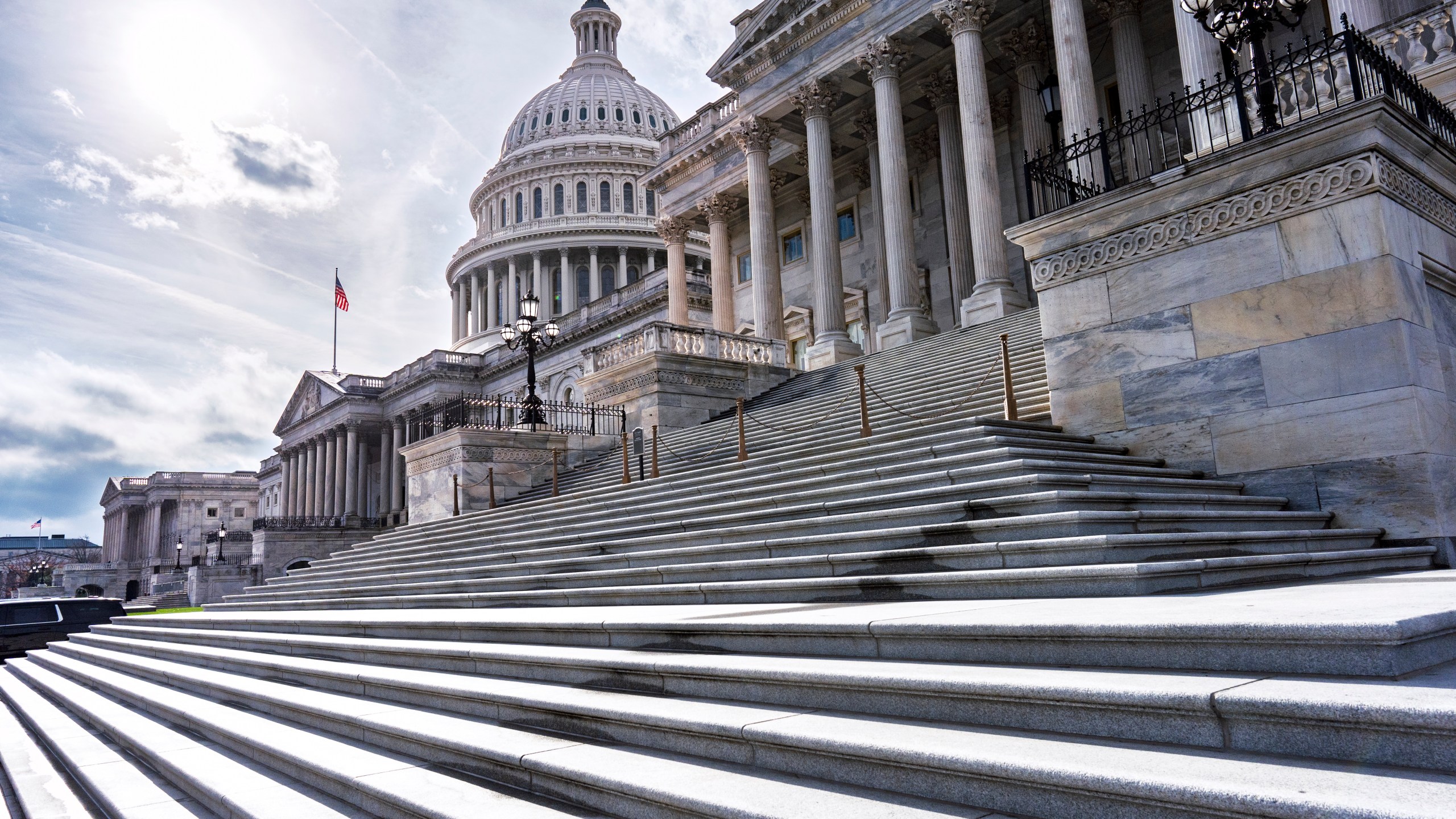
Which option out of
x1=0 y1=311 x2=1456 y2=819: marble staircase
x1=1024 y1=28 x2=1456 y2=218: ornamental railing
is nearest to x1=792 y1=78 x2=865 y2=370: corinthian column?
x1=1024 y1=28 x2=1456 y2=218: ornamental railing

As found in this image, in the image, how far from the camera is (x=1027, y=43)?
26.2 m

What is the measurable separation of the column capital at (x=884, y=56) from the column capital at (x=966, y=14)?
191 centimetres

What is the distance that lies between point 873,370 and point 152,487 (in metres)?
114

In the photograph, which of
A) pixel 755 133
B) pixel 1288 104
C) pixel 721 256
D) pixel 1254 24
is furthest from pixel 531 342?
pixel 1254 24

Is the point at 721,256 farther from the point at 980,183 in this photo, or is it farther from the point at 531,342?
the point at 980,183

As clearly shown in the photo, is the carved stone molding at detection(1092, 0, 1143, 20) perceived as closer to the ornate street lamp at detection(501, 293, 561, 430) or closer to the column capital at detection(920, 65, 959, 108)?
the column capital at detection(920, 65, 959, 108)

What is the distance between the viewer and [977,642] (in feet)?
15.8

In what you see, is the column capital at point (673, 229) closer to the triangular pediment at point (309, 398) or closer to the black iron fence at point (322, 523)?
the black iron fence at point (322, 523)

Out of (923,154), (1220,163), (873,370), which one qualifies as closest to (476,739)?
(1220,163)

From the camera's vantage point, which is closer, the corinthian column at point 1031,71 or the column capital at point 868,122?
the corinthian column at point 1031,71

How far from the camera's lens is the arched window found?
8912 centimetres

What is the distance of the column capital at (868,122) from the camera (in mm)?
30906

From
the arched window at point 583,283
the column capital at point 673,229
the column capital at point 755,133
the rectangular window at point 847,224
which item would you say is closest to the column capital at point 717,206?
the column capital at point 673,229

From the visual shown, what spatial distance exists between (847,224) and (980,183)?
1244 centimetres
